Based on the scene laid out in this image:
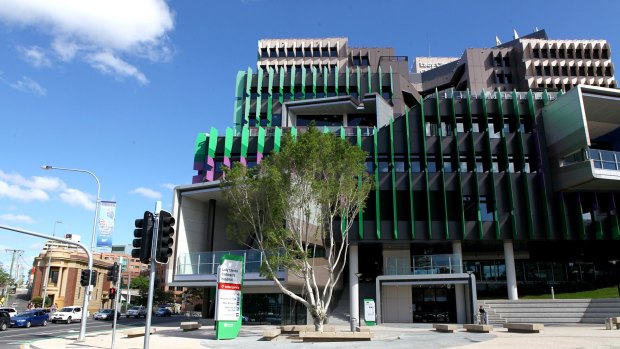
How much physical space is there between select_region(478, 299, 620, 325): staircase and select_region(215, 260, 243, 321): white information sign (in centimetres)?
2065

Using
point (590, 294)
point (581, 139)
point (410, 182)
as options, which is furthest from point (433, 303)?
point (581, 139)

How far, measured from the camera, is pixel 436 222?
38344 millimetres

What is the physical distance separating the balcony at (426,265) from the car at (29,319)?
27.1 meters

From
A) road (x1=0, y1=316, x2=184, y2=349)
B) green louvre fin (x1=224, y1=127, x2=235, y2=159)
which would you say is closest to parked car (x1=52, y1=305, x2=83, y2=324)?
road (x1=0, y1=316, x2=184, y2=349)

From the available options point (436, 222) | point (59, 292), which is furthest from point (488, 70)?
point (59, 292)

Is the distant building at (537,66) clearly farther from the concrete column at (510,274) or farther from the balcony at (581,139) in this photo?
the concrete column at (510,274)

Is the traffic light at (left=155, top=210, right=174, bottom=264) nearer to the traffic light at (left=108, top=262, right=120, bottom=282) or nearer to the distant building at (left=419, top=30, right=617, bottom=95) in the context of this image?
the traffic light at (left=108, top=262, right=120, bottom=282)

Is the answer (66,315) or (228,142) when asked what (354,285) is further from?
(66,315)

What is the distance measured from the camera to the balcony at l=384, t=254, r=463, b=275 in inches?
1423

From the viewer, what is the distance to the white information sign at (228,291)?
73.8 feet

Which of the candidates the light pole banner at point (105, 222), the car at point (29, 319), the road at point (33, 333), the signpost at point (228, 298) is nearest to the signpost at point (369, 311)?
the signpost at point (228, 298)

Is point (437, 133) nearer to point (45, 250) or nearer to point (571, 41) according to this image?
point (571, 41)

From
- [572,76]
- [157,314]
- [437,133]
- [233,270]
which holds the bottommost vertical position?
[157,314]

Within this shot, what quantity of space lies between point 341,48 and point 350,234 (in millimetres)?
49888
